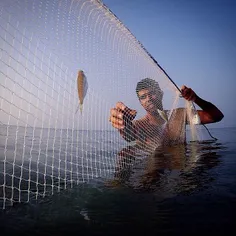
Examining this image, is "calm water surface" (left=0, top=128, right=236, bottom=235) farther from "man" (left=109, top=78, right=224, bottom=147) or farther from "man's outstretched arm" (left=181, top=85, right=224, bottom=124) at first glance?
"man's outstretched arm" (left=181, top=85, right=224, bottom=124)

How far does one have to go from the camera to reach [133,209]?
2.92 m

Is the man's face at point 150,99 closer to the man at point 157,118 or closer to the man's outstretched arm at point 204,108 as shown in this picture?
the man at point 157,118

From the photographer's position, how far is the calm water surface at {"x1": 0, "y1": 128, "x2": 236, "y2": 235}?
2.41 meters

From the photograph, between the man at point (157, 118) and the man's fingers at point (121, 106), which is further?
the man at point (157, 118)

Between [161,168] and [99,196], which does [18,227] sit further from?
[161,168]

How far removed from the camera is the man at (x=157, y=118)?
8758 millimetres

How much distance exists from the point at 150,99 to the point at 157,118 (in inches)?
35.8

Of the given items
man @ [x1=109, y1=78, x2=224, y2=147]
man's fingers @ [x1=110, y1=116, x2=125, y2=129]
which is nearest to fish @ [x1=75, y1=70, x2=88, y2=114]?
man's fingers @ [x1=110, y1=116, x2=125, y2=129]

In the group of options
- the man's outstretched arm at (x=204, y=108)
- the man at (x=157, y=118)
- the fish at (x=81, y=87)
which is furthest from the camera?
the man's outstretched arm at (x=204, y=108)

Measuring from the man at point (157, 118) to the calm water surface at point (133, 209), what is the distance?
12.9 ft

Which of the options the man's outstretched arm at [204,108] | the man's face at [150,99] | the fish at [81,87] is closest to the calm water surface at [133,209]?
the fish at [81,87]

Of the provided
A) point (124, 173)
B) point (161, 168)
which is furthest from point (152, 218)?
point (161, 168)

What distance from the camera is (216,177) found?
14.3 ft

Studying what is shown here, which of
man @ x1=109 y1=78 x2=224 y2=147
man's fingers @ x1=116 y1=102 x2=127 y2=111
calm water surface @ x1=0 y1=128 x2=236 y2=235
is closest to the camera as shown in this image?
calm water surface @ x1=0 y1=128 x2=236 y2=235
